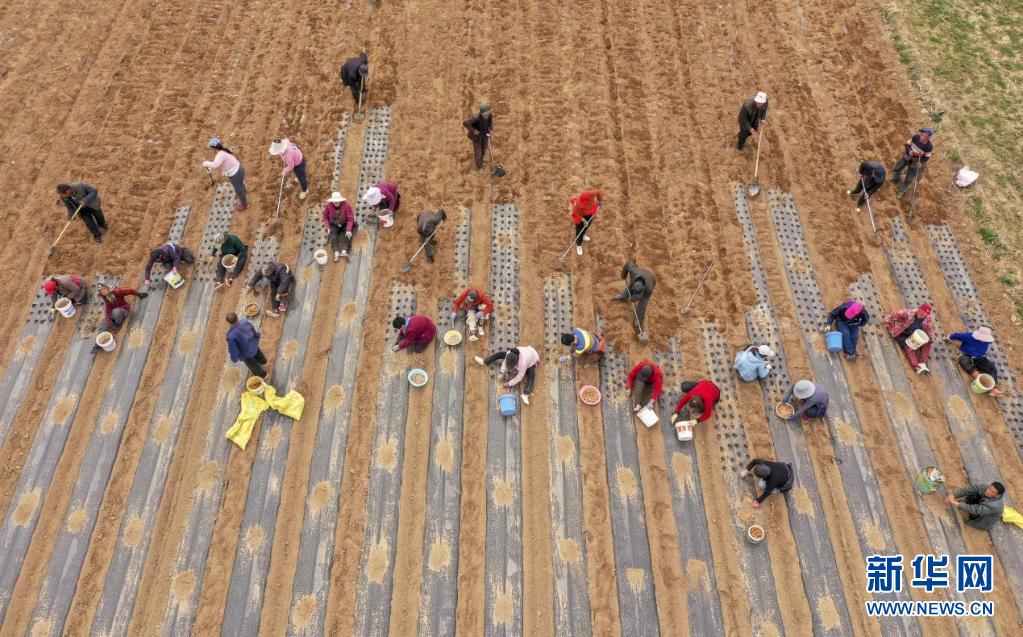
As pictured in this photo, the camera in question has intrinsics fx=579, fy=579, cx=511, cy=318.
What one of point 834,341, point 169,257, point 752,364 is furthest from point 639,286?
point 169,257

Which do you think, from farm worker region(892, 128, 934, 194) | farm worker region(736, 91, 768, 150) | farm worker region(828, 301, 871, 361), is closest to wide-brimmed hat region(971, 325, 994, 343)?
farm worker region(828, 301, 871, 361)

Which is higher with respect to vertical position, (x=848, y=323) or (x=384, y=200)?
(x=384, y=200)

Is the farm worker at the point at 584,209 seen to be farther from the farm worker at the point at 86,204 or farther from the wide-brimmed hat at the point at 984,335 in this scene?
the farm worker at the point at 86,204

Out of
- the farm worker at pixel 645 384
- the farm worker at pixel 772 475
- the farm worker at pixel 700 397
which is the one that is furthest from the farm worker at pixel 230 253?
the farm worker at pixel 772 475

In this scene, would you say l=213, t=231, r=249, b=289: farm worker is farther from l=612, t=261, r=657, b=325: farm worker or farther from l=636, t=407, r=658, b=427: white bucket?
l=636, t=407, r=658, b=427: white bucket

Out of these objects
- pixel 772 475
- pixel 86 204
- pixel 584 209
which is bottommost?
pixel 772 475

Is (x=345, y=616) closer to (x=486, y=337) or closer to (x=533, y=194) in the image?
(x=486, y=337)

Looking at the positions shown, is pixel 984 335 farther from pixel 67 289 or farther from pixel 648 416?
pixel 67 289
